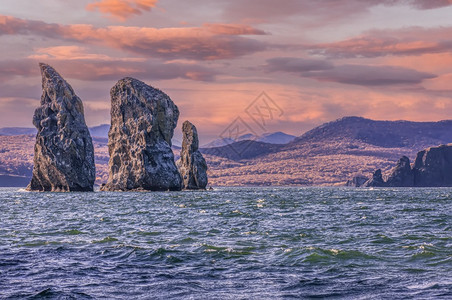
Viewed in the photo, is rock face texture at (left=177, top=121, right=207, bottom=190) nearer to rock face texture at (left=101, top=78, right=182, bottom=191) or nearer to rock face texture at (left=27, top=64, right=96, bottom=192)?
rock face texture at (left=101, top=78, right=182, bottom=191)

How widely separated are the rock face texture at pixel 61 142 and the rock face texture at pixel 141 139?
8585 mm

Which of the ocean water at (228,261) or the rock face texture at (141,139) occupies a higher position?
the rock face texture at (141,139)

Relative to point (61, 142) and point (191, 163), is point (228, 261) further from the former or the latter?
point (191, 163)

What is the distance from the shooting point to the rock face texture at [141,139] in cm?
15738

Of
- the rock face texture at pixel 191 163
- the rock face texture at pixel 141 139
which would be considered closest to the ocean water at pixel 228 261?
the rock face texture at pixel 141 139

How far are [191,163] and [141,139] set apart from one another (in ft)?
74.2

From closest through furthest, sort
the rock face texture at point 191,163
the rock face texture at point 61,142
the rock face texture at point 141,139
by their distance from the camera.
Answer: the rock face texture at point 61,142
the rock face texture at point 141,139
the rock face texture at point 191,163

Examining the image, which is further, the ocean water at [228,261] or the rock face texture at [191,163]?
the rock face texture at [191,163]

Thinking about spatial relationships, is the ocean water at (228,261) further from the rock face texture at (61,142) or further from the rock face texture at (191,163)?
the rock face texture at (191,163)

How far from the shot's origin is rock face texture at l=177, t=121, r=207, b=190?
178 m

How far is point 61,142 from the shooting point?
510ft

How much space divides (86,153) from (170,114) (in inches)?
1038

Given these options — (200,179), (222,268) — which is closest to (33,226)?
(222,268)

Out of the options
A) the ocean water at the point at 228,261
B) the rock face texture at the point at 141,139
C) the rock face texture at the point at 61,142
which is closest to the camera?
the ocean water at the point at 228,261
